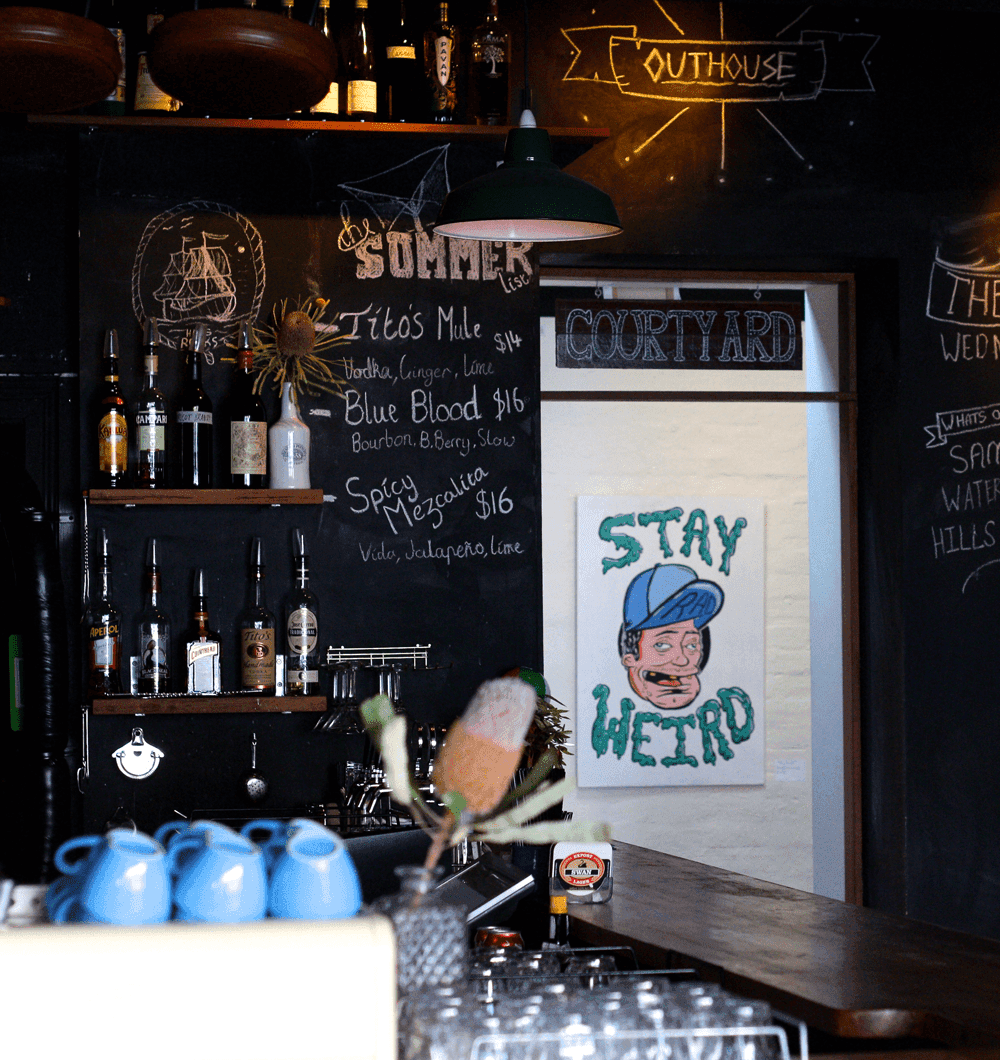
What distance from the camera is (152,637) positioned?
12.2ft

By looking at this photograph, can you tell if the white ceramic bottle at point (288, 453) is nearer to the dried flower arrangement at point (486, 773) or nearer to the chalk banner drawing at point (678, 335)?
the chalk banner drawing at point (678, 335)

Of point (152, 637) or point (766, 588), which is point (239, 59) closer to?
point (152, 637)

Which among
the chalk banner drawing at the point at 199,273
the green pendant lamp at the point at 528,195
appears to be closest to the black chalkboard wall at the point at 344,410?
the chalk banner drawing at the point at 199,273

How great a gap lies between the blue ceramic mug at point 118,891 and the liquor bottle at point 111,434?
2.30 meters

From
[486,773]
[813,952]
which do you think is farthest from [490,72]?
[486,773]

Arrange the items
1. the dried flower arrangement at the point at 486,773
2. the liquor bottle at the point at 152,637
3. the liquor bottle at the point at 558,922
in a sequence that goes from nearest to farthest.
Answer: the dried flower arrangement at the point at 486,773 < the liquor bottle at the point at 558,922 < the liquor bottle at the point at 152,637

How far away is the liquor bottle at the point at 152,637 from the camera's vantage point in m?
3.69

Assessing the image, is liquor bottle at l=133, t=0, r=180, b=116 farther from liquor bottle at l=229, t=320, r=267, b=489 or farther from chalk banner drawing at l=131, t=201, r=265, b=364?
liquor bottle at l=229, t=320, r=267, b=489

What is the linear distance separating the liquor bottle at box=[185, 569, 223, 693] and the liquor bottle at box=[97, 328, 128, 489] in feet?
1.39

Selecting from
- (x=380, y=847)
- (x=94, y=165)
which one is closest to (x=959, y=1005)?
(x=380, y=847)

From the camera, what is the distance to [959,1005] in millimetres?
1964

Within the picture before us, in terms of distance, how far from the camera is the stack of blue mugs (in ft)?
4.75

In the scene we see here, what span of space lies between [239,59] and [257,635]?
167cm

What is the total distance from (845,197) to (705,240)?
0.47 meters
